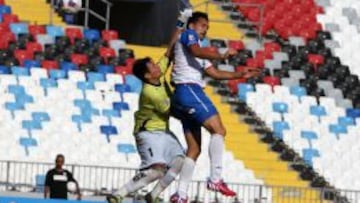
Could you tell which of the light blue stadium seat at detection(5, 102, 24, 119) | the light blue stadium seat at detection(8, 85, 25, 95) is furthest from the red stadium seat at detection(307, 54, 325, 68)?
the light blue stadium seat at detection(5, 102, 24, 119)

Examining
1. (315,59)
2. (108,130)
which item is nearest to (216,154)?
Result: (108,130)

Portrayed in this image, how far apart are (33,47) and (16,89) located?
2071mm

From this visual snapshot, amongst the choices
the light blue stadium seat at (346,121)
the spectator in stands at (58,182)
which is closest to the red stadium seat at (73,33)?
the light blue stadium seat at (346,121)

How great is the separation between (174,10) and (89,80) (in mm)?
5554

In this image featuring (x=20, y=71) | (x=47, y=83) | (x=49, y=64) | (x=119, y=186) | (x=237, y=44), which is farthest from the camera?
(x=237, y=44)

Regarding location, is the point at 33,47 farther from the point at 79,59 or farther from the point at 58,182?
the point at 58,182

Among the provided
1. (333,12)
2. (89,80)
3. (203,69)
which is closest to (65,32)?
(89,80)

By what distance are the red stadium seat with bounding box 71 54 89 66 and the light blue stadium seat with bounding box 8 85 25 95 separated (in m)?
1.98

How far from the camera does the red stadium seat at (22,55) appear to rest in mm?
31219

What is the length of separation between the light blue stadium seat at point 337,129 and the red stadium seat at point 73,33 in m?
5.09

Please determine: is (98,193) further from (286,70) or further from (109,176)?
(286,70)

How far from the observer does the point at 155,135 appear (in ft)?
61.0

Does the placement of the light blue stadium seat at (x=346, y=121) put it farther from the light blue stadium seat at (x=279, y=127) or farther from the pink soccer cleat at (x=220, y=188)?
the pink soccer cleat at (x=220, y=188)

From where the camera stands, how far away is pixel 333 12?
120 ft
